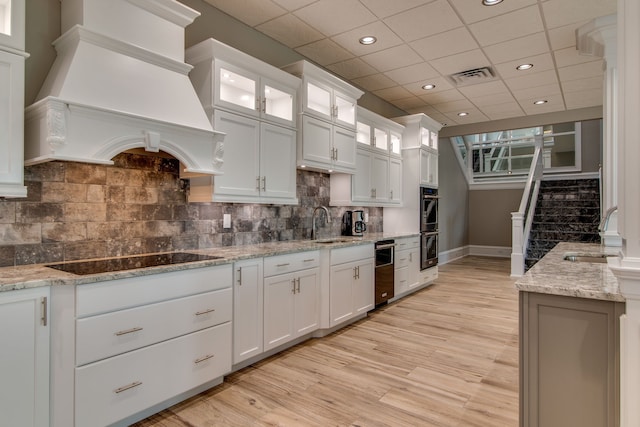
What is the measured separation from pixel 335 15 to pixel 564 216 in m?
6.56

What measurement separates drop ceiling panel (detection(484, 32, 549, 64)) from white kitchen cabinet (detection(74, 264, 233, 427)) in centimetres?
362

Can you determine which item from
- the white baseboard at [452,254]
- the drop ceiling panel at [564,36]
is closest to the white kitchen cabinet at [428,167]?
the drop ceiling panel at [564,36]

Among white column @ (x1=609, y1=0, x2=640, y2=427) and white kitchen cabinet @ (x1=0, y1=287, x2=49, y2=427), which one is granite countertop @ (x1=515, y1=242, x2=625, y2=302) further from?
white kitchen cabinet @ (x1=0, y1=287, x2=49, y2=427)

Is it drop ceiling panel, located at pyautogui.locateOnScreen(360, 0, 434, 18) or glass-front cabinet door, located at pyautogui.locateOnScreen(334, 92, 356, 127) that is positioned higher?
drop ceiling panel, located at pyautogui.locateOnScreen(360, 0, 434, 18)

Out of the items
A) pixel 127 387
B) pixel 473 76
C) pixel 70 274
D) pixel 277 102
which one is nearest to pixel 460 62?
pixel 473 76

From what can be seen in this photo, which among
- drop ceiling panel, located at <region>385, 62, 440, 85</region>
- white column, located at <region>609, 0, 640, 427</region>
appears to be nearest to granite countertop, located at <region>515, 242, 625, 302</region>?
white column, located at <region>609, 0, 640, 427</region>

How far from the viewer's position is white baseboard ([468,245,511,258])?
9.45 metres

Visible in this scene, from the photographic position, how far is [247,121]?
308 cm

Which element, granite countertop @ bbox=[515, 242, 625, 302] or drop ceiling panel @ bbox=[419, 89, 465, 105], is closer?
granite countertop @ bbox=[515, 242, 625, 302]

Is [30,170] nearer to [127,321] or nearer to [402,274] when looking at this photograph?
[127,321]

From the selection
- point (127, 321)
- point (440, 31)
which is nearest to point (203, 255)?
point (127, 321)

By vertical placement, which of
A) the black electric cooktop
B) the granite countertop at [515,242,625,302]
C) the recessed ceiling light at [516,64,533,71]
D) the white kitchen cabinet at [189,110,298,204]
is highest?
the recessed ceiling light at [516,64,533,71]

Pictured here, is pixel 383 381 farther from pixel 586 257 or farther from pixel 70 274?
pixel 70 274

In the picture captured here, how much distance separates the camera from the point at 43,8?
2.27m
